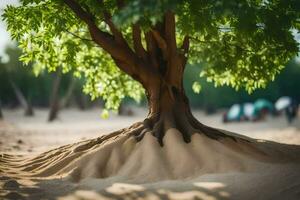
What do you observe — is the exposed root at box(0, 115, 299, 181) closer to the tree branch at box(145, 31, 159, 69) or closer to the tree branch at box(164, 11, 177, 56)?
the tree branch at box(145, 31, 159, 69)

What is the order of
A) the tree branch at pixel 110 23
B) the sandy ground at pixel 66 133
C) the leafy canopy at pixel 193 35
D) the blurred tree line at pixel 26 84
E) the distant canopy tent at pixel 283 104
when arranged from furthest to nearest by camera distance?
the blurred tree line at pixel 26 84
the distant canopy tent at pixel 283 104
the sandy ground at pixel 66 133
the tree branch at pixel 110 23
the leafy canopy at pixel 193 35

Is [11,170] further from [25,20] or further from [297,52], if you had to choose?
[297,52]

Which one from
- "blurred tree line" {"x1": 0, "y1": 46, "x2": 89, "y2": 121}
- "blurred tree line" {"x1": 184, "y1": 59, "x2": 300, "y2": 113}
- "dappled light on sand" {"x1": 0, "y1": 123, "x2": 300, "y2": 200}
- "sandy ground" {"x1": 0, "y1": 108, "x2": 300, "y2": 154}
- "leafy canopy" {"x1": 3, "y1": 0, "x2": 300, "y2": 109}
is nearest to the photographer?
"dappled light on sand" {"x1": 0, "y1": 123, "x2": 300, "y2": 200}

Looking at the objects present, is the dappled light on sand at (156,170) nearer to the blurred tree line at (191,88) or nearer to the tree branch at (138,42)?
the tree branch at (138,42)

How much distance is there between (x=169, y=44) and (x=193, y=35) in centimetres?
114

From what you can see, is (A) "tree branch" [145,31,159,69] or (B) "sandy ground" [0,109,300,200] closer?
(B) "sandy ground" [0,109,300,200]

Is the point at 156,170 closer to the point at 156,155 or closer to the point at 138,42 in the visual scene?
the point at 156,155

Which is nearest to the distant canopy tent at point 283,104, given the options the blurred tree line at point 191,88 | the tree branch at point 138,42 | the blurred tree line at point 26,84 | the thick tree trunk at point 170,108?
the blurred tree line at point 191,88

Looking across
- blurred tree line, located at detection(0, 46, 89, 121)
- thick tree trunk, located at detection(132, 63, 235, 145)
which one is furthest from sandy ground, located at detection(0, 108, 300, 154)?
blurred tree line, located at detection(0, 46, 89, 121)

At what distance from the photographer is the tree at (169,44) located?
364 inches

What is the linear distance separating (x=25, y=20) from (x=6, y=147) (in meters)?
6.18

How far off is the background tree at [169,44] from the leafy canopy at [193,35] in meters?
0.02

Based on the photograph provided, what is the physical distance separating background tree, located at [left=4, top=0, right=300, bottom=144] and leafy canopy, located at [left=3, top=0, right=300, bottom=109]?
0.02 metres

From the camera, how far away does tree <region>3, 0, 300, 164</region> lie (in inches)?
364
